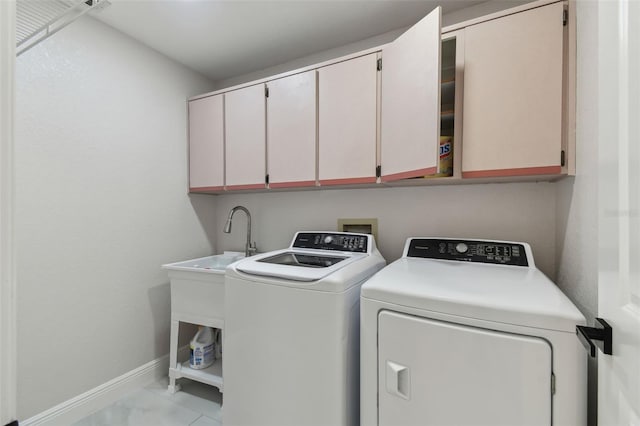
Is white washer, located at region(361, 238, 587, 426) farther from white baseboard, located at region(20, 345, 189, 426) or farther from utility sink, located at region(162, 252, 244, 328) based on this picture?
white baseboard, located at region(20, 345, 189, 426)

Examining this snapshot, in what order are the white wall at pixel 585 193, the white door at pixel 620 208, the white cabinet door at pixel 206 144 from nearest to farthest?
the white door at pixel 620 208, the white wall at pixel 585 193, the white cabinet door at pixel 206 144

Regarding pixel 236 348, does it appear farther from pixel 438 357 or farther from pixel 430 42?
pixel 430 42

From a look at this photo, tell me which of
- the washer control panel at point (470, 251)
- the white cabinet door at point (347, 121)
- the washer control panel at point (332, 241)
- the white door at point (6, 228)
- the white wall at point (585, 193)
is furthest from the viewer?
the washer control panel at point (332, 241)

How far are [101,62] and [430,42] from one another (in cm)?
203

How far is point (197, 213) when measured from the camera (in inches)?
99.3

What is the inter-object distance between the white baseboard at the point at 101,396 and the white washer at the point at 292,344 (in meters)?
1.01

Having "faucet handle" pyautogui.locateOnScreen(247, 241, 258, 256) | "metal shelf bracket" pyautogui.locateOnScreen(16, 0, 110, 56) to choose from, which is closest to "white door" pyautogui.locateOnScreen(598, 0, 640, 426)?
"metal shelf bracket" pyautogui.locateOnScreen(16, 0, 110, 56)

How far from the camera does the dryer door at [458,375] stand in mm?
823

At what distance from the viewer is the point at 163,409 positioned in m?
1.81

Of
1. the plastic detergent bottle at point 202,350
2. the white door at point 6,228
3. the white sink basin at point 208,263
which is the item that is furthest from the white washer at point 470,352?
the plastic detergent bottle at point 202,350

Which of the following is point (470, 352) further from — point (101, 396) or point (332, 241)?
point (101, 396)

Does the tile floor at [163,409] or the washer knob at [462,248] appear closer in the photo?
the washer knob at [462,248]

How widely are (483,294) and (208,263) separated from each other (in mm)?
2002

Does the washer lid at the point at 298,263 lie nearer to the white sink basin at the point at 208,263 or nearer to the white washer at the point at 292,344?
the white washer at the point at 292,344
